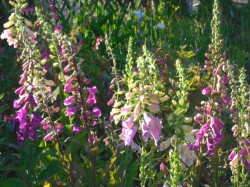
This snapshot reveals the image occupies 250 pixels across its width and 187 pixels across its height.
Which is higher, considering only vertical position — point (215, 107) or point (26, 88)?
point (26, 88)

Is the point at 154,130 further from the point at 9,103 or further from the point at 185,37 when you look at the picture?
the point at 185,37

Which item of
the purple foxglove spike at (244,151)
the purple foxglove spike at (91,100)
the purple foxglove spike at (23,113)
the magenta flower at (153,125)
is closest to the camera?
the magenta flower at (153,125)

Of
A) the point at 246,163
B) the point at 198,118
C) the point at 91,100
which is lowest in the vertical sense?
the point at 246,163

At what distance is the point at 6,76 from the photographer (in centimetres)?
425

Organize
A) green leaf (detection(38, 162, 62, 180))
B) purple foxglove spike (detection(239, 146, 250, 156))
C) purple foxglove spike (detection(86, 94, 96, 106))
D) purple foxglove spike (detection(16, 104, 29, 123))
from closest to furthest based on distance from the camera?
purple foxglove spike (detection(239, 146, 250, 156)) → green leaf (detection(38, 162, 62, 180)) → purple foxglove spike (detection(86, 94, 96, 106)) → purple foxglove spike (detection(16, 104, 29, 123))

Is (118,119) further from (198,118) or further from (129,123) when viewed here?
(198,118)

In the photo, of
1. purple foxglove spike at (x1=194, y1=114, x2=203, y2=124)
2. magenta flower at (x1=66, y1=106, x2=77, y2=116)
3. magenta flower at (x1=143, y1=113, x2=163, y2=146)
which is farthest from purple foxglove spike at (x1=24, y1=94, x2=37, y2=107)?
magenta flower at (x1=143, y1=113, x2=163, y2=146)

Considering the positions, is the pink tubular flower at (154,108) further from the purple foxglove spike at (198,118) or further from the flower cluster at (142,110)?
the purple foxglove spike at (198,118)

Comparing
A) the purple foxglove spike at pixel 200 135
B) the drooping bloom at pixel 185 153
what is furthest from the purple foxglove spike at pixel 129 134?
the purple foxglove spike at pixel 200 135

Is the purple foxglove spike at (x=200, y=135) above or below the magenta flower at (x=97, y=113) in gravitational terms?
below

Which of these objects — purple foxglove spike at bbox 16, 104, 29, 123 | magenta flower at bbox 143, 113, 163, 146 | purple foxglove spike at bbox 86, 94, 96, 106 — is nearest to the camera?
magenta flower at bbox 143, 113, 163, 146

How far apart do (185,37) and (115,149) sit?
372 centimetres

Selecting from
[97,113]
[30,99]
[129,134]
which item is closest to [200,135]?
[97,113]

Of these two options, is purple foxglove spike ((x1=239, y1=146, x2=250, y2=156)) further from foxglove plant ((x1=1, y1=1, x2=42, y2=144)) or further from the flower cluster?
foxglove plant ((x1=1, y1=1, x2=42, y2=144))
